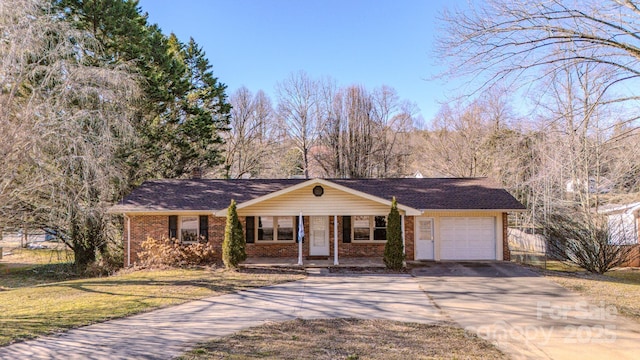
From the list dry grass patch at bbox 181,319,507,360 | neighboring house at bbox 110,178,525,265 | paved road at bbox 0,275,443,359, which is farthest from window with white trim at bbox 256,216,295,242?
dry grass patch at bbox 181,319,507,360

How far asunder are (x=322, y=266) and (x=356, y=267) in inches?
51.8

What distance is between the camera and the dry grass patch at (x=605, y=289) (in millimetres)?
8781

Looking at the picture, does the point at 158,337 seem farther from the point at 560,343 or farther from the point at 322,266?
the point at 322,266

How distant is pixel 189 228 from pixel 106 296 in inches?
231

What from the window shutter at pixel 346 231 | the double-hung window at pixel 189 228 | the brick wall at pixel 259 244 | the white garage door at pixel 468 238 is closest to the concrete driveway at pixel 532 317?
the white garage door at pixel 468 238

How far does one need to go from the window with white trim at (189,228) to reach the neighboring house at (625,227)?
17.1m

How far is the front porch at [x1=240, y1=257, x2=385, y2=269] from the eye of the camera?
1428 cm

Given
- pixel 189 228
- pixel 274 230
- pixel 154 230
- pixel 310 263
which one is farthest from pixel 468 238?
pixel 154 230

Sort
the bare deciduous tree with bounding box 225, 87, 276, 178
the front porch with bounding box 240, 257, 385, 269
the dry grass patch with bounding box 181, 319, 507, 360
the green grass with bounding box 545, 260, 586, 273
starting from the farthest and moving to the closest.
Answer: the bare deciduous tree with bounding box 225, 87, 276, 178
the green grass with bounding box 545, 260, 586, 273
the front porch with bounding box 240, 257, 385, 269
the dry grass patch with bounding box 181, 319, 507, 360

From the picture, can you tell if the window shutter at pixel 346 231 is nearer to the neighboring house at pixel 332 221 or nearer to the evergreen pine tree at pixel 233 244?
the neighboring house at pixel 332 221

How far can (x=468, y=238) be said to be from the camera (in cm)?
1570

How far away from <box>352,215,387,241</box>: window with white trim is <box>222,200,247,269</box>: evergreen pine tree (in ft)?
16.6

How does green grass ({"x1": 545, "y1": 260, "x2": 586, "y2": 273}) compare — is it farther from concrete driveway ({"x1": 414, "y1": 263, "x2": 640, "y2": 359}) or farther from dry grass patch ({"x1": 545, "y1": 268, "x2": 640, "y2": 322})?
concrete driveway ({"x1": 414, "y1": 263, "x2": 640, "y2": 359})

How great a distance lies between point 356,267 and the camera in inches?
550
